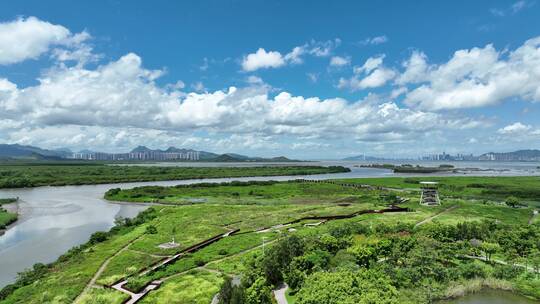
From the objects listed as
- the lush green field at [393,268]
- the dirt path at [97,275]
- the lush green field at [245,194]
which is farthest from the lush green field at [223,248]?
the lush green field at [245,194]

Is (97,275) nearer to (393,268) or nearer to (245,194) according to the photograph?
(393,268)

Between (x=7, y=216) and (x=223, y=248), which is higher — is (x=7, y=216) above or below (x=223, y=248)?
above

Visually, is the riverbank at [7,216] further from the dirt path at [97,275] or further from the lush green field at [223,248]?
the dirt path at [97,275]

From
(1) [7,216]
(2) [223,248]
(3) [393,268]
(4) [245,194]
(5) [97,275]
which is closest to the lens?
(3) [393,268]

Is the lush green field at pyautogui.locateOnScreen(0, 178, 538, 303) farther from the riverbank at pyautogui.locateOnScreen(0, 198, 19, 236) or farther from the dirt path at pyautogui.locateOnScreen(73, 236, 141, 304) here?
the riverbank at pyautogui.locateOnScreen(0, 198, 19, 236)

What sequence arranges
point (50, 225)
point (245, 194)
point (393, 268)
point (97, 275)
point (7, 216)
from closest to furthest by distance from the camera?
1. point (393, 268)
2. point (97, 275)
3. point (50, 225)
4. point (7, 216)
5. point (245, 194)

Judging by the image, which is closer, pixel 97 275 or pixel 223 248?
pixel 97 275

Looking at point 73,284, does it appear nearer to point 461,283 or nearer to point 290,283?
point 290,283

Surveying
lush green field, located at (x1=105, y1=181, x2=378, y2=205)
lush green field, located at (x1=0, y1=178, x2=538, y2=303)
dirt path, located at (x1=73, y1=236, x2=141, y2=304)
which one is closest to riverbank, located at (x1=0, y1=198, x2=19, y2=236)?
lush green field, located at (x1=0, y1=178, x2=538, y2=303)

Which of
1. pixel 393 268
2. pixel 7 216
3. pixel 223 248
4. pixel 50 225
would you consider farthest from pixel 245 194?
pixel 393 268

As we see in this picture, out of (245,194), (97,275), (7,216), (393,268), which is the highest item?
(393,268)

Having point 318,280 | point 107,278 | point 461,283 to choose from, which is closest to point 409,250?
point 461,283
